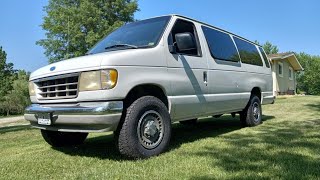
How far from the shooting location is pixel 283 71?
37688 mm

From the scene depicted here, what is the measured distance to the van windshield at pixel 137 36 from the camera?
558 centimetres

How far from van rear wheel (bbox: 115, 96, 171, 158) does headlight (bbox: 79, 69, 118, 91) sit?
443 millimetres

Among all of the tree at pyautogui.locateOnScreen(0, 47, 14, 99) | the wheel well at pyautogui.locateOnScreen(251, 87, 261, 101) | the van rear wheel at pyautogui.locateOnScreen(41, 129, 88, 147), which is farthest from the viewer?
the tree at pyautogui.locateOnScreen(0, 47, 14, 99)

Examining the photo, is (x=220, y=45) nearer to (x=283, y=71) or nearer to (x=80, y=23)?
(x=283, y=71)

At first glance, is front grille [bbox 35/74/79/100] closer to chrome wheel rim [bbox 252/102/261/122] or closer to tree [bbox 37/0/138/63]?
chrome wheel rim [bbox 252/102/261/122]

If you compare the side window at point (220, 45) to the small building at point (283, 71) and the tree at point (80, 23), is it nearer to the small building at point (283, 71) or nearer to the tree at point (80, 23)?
the small building at point (283, 71)

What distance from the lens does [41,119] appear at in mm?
5188

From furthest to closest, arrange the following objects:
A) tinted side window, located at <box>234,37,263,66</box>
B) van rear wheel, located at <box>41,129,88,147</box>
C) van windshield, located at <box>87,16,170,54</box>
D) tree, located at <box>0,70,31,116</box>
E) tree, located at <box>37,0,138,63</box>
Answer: tree, located at <box>37,0,138,63</box>, tree, located at <box>0,70,31,116</box>, tinted side window, located at <box>234,37,263,66</box>, van rear wheel, located at <box>41,129,88,147</box>, van windshield, located at <box>87,16,170,54</box>

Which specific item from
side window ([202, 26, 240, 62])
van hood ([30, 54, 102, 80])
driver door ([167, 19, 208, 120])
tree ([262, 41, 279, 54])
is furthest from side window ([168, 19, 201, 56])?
tree ([262, 41, 279, 54])

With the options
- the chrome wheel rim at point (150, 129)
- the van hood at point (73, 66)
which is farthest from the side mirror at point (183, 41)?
the van hood at point (73, 66)

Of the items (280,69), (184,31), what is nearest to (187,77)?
(184,31)

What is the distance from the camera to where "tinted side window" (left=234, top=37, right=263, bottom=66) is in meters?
8.29

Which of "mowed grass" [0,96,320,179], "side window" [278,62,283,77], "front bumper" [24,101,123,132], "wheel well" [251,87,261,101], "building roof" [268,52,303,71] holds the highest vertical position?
"building roof" [268,52,303,71]

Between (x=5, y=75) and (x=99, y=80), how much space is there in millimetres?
46512
